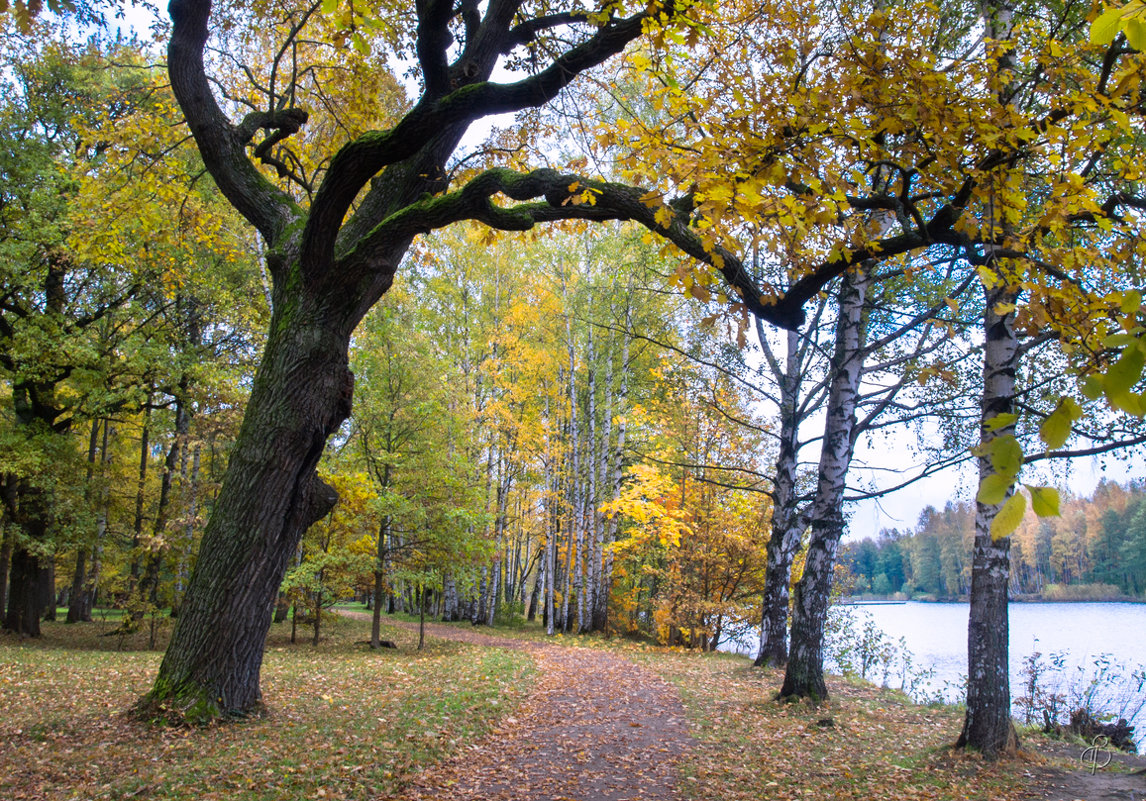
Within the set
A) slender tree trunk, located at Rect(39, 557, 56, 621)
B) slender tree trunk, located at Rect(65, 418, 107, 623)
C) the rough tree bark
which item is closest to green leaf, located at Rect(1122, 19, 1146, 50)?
the rough tree bark

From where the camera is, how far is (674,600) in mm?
15430

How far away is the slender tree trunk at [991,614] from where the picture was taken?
17.9 ft

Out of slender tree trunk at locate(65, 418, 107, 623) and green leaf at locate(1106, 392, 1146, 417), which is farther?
slender tree trunk at locate(65, 418, 107, 623)

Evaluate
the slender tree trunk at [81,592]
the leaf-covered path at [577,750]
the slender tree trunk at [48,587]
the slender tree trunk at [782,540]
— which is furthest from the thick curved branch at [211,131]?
the slender tree trunk at [81,592]

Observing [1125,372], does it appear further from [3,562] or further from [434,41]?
[3,562]

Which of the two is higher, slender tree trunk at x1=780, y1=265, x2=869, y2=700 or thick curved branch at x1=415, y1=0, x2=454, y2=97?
thick curved branch at x1=415, y1=0, x2=454, y2=97

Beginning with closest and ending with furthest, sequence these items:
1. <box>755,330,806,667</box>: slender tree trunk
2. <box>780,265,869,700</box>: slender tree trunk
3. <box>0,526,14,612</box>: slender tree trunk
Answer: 1. <box>780,265,869,700</box>: slender tree trunk
2. <box>755,330,806,667</box>: slender tree trunk
3. <box>0,526,14,612</box>: slender tree trunk

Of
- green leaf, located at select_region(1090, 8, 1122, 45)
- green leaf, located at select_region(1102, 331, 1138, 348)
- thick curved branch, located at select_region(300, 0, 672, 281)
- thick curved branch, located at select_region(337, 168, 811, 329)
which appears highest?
thick curved branch, located at select_region(300, 0, 672, 281)

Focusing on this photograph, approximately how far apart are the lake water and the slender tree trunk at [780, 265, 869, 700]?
10.6 ft

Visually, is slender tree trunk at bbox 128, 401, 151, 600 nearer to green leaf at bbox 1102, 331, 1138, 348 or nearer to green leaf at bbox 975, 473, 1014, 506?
green leaf at bbox 975, 473, 1014, 506

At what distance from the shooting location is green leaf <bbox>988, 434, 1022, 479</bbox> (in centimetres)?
97

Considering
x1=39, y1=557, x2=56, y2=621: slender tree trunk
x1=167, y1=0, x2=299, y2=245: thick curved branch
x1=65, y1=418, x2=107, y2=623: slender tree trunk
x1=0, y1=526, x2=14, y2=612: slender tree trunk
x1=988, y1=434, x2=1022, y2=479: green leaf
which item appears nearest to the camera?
x1=988, y1=434, x2=1022, y2=479: green leaf

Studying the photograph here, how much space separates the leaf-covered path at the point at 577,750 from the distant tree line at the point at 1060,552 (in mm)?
22349

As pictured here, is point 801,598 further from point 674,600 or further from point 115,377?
point 115,377
